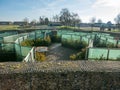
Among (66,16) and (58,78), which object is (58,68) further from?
(66,16)

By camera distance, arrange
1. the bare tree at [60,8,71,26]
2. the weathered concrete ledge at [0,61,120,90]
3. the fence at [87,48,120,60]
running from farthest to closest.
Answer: the bare tree at [60,8,71,26]
the fence at [87,48,120,60]
the weathered concrete ledge at [0,61,120,90]

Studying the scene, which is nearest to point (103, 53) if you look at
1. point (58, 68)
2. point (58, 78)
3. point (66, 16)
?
point (58, 68)

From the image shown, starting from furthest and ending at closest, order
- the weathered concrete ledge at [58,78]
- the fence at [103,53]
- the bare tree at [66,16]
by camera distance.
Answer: the bare tree at [66,16] < the fence at [103,53] < the weathered concrete ledge at [58,78]

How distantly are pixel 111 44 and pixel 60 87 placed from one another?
9.67 m

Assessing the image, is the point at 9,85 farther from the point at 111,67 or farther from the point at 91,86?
the point at 111,67

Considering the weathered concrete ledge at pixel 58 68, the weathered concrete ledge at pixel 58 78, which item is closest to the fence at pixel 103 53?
the weathered concrete ledge at pixel 58 68

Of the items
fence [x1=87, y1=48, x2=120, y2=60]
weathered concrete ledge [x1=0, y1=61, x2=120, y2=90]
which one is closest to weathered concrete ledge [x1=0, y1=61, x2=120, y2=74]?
weathered concrete ledge [x1=0, y1=61, x2=120, y2=90]

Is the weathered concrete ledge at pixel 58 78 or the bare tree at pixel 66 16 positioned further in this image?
the bare tree at pixel 66 16

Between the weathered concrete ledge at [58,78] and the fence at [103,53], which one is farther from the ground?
the weathered concrete ledge at [58,78]

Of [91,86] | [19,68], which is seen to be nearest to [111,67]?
[91,86]

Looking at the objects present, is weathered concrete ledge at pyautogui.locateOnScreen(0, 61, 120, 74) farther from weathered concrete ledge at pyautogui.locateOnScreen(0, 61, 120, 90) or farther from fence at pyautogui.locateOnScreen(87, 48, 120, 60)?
fence at pyautogui.locateOnScreen(87, 48, 120, 60)

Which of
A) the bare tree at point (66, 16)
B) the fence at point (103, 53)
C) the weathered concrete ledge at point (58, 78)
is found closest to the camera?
the weathered concrete ledge at point (58, 78)

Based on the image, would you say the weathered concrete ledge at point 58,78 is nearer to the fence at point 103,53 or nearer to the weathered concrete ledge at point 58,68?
the weathered concrete ledge at point 58,68

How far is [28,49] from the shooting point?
7805 millimetres
